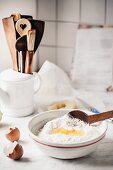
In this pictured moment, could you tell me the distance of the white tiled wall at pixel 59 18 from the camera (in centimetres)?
136

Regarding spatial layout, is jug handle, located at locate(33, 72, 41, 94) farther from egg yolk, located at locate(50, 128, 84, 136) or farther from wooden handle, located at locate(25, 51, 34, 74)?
egg yolk, located at locate(50, 128, 84, 136)

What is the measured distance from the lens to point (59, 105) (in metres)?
1.22

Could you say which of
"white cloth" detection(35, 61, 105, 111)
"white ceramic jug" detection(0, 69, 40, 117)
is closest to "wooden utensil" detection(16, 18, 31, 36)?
"white ceramic jug" detection(0, 69, 40, 117)

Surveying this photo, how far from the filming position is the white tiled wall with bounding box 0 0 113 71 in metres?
1.36

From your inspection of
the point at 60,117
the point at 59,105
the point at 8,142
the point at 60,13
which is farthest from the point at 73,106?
the point at 60,13

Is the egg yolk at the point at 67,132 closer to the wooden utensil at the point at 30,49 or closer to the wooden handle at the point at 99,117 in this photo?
the wooden handle at the point at 99,117

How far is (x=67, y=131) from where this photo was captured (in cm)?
94

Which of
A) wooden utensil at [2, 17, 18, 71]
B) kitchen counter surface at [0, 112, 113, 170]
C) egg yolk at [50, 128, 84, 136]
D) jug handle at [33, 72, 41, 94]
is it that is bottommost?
kitchen counter surface at [0, 112, 113, 170]

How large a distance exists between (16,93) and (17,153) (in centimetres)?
27

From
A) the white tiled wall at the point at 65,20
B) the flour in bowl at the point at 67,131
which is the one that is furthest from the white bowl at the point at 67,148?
the white tiled wall at the point at 65,20

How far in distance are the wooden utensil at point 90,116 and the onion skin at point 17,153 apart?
167 mm

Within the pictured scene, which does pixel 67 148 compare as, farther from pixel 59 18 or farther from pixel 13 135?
pixel 59 18

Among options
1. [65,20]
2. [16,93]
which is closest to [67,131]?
[16,93]

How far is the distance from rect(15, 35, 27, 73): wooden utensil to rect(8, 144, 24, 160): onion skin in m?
0.31
